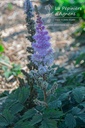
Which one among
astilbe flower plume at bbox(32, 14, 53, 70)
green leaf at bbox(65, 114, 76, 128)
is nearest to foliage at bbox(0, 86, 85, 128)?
green leaf at bbox(65, 114, 76, 128)

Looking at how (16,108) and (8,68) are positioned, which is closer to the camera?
(16,108)

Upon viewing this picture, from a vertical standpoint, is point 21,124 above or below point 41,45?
below

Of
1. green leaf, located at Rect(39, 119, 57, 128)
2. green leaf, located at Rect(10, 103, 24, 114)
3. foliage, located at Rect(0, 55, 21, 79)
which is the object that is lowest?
foliage, located at Rect(0, 55, 21, 79)

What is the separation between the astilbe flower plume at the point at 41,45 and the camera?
1.98m

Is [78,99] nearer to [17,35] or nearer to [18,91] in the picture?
[18,91]

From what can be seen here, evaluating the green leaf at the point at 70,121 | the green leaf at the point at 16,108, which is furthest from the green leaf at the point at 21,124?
the green leaf at the point at 70,121

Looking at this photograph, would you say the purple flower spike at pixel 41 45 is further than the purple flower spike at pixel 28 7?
No

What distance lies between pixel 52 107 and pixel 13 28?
305cm

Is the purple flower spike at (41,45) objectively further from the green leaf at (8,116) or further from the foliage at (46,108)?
the green leaf at (8,116)

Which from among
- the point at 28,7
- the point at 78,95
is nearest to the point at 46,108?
the point at 78,95

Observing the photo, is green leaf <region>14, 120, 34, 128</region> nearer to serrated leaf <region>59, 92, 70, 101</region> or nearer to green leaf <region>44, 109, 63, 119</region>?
green leaf <region>44, 109, 63, 119</region>

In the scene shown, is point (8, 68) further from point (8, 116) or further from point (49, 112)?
point (49, 112)

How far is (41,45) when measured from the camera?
6.53ft

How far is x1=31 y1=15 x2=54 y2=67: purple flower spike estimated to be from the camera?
198cm
